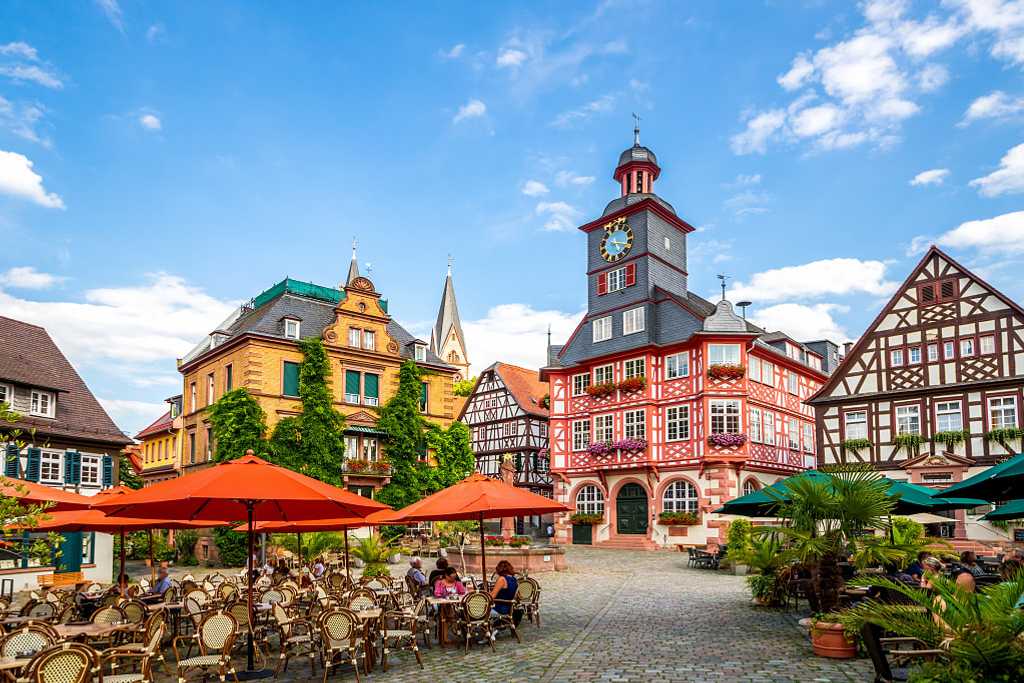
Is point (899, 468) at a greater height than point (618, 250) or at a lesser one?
lesser

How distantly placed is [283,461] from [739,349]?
2108 cm

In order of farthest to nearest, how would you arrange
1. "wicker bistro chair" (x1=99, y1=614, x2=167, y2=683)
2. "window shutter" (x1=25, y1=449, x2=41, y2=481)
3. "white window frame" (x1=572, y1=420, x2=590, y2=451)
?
"white window frame" (x1=572, y1=420, x2=590, y2=451), "window shutter" (x1=25, y1=449, x2=41, y2=481), "wicker bistro chair" (x1=99, y1=614, x2=167, y2=683)

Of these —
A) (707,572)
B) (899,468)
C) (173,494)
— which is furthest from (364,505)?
(899,468)

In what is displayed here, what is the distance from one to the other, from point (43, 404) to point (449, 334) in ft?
247

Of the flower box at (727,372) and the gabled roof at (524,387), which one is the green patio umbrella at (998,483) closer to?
the flower box at (727,372)

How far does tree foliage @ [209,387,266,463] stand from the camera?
3325 centimetres

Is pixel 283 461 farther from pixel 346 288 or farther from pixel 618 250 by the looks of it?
pixel 618 250

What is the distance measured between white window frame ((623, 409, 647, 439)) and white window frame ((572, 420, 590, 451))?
9.17 feet

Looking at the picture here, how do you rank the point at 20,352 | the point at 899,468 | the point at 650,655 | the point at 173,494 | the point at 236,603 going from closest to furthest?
the point at 173,494, the point at 650,655, the point at 236,603, the point at 20,352, the point at 899,468

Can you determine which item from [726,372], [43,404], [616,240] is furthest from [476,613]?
[616,240]

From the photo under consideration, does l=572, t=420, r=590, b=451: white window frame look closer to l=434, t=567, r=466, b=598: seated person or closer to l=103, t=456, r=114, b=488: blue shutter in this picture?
l=103, t=456, r=114, b=488: blue shutter

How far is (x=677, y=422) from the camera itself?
38.9m

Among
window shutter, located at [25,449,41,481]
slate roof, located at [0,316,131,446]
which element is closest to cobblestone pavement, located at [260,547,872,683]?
window shutter, located at [25,449,41,481]

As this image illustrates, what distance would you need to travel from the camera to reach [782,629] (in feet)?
43.7
